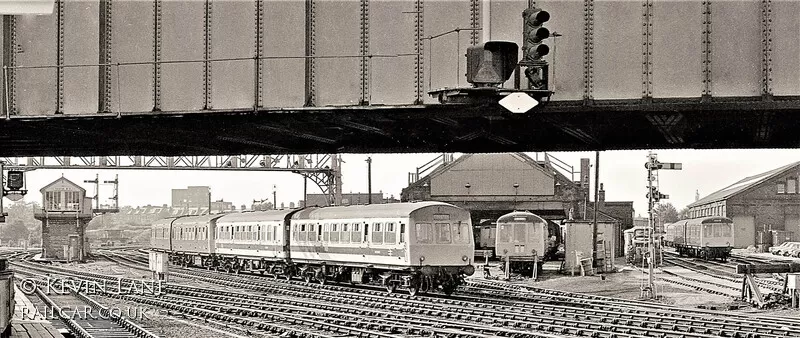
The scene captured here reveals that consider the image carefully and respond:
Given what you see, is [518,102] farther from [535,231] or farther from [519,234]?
[535,231]

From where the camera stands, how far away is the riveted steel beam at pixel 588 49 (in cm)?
1361

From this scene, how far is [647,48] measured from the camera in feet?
44.3

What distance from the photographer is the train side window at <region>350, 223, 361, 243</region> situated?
1275 inches

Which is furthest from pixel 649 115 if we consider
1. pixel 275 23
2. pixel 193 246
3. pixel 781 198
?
pixel 781 198

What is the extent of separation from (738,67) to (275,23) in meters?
6.61

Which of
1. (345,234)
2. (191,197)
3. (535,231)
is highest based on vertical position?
(191,197)

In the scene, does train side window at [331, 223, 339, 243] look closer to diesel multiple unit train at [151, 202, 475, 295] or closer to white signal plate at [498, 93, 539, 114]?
diesel multiple unit train at [151, 202, 475, 295]

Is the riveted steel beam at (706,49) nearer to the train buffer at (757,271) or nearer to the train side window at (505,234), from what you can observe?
the train buffer at (757,271)

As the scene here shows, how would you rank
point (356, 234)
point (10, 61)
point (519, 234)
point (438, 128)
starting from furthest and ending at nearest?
point (519, 234)
point (356, 234)
point (438, 128)
point (10, 61)

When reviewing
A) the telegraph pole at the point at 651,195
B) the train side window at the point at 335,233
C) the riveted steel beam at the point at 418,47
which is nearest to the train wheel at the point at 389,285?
the train side window at the point at 335,233

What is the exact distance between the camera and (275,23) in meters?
14.9

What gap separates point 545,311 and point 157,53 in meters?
12.8

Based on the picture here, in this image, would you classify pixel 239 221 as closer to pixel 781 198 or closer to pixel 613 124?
pixel 613 124

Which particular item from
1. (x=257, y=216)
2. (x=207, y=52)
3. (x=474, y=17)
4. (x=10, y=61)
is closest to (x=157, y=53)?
(x=207, y=52)
